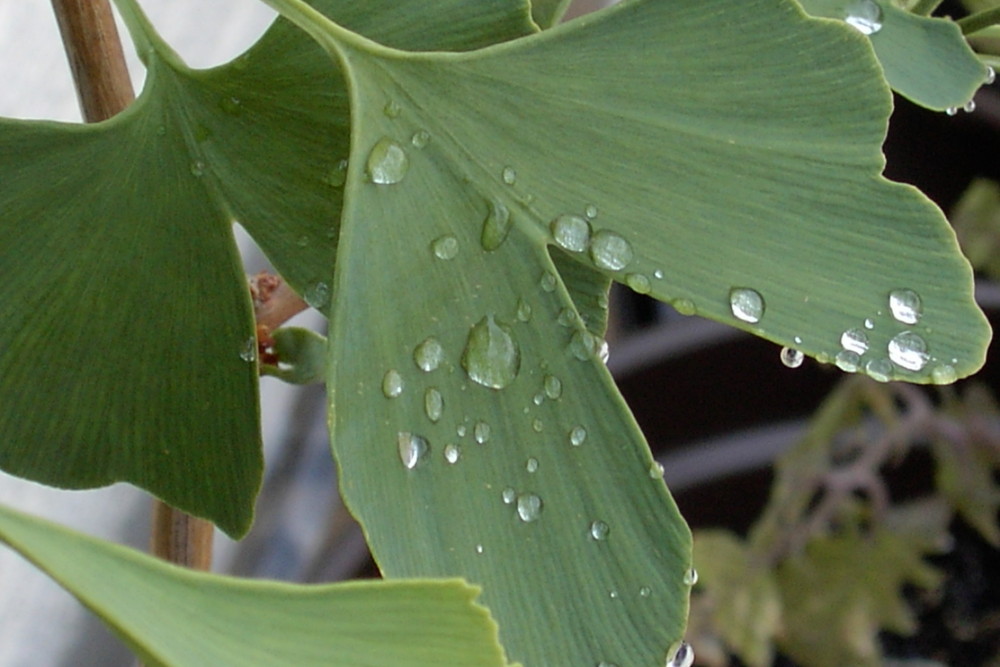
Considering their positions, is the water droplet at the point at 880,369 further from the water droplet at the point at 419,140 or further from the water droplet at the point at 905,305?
the water droplet at the point at 419,140

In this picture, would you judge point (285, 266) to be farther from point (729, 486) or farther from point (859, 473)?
point (729, 486)

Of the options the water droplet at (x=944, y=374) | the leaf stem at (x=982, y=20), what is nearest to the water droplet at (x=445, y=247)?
the water droplet at (x=944, y=374)

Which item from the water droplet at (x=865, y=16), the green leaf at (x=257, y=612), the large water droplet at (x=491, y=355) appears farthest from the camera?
the water droplet at (x=865, y=16)

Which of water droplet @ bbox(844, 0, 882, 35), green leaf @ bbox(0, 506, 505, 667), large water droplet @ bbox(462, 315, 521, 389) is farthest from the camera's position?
water droplet @ bbox(844, 0, 882, 35)

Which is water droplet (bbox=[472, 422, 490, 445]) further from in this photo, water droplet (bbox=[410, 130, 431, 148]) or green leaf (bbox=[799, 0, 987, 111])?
green leaf (bbox=[799, 0, 987, 111])

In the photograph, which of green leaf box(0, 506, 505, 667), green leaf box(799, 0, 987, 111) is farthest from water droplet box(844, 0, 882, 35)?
green leaf box(0, 506, 505, 667)

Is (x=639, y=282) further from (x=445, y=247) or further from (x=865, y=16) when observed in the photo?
(x=865, y=16)

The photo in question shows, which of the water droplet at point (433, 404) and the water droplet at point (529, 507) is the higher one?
the water droplet at point (433, 404)
